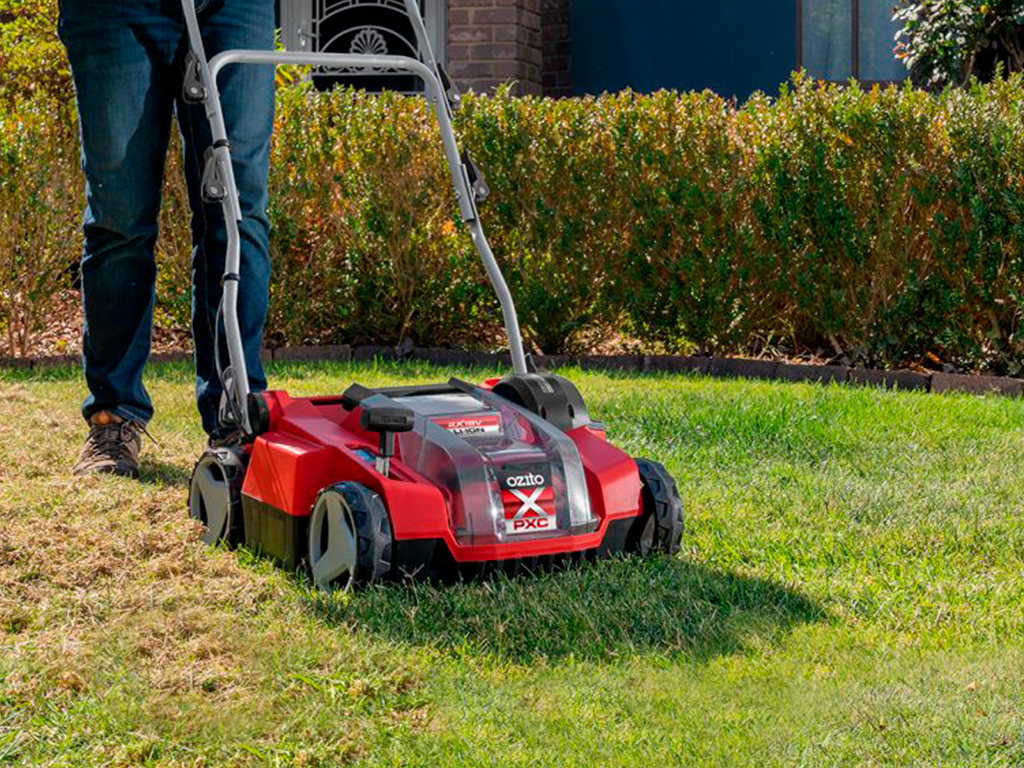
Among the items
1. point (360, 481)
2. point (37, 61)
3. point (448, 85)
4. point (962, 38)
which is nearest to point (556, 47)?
point (962, 38)

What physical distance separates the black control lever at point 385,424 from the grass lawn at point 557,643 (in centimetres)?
29

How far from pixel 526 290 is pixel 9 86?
148 inches

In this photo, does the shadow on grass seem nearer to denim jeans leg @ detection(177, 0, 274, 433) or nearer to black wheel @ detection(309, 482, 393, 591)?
black wheel @ detection(309, 482, 393, 591)

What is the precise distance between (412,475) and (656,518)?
631 mm

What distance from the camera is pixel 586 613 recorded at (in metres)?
3.22

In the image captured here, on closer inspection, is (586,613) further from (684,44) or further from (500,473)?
(684,44)

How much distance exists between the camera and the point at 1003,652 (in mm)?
3018

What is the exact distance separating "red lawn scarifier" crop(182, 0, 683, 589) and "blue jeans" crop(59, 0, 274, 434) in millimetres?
303

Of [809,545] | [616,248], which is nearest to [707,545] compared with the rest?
[809,545]

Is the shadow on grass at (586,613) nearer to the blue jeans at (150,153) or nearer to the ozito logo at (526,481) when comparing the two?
the ozito logo at (526,481)

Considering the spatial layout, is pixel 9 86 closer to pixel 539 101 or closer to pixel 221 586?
pixel 539 101

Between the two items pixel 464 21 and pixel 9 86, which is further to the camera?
pixel 464 21

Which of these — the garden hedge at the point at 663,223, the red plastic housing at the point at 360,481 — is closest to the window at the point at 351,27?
the garden hedge at the point at 663,223

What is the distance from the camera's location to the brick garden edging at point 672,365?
22.6 feet
